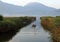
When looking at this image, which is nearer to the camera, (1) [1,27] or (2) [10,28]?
(1) [1,27]

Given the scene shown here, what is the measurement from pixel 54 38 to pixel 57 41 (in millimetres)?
596

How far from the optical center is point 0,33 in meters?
15.8

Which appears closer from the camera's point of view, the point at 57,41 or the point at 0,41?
the point at 57,41

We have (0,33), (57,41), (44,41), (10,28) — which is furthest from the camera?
(10,28)

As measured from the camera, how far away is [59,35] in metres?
10.6

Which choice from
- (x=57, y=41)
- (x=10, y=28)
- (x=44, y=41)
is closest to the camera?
(x=57, y=41)

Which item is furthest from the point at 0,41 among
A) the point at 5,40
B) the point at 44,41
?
the point at 44,41

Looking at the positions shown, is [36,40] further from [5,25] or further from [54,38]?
[5,25]

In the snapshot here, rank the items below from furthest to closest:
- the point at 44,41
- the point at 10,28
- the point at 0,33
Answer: the point at 10,28 → the point at 0,33 → the point at 44,41

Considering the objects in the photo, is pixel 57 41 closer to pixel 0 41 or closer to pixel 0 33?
pixel 0 41

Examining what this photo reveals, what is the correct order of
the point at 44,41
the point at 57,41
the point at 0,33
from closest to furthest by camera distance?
1. the point at 57,41
2. the point at 44,41
3. the point at 0,33

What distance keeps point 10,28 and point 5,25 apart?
0.84 metres

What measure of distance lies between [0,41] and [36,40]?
199 centimetres

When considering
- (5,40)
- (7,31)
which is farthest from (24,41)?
(7,31)
